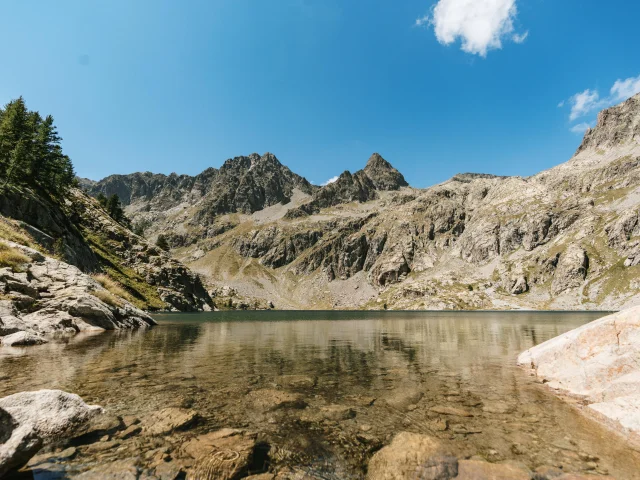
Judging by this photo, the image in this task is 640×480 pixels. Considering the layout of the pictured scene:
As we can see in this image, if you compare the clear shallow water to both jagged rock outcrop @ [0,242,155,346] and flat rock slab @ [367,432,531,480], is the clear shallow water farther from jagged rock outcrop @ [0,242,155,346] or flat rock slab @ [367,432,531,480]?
jagged rock outcrop @ [0,242,155,346]

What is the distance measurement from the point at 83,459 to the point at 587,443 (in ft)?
42.1

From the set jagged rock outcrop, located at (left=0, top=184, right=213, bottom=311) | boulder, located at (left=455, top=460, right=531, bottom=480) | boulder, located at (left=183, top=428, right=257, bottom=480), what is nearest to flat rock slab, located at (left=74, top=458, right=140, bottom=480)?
boulder, located at (left=183, top=428, right=257, bottom=480)

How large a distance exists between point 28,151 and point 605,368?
97407 millimetres

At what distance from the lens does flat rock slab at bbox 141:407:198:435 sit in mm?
9398

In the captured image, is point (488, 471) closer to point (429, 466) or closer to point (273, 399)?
point (429, 466)

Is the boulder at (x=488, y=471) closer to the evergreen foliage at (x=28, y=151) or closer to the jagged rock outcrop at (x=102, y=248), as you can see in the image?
the jagged rock outcrop at (x=102, y=248)

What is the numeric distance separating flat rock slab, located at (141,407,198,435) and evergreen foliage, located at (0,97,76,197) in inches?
2916

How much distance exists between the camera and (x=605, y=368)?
13.1 metres

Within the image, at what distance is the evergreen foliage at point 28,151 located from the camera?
6494cm

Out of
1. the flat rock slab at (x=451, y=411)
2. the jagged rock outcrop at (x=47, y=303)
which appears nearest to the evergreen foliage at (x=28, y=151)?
the jagged rock outcrop at (x=47, y=303)

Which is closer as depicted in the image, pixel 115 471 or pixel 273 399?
pixel 115 471

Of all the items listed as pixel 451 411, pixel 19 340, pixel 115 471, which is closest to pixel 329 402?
pixel 451 411

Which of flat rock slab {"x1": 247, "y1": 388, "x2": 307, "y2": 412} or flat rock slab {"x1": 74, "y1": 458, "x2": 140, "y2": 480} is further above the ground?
flat rock slab {"x1": 74, "y1": 458, "x2": 140, "y2": 480}

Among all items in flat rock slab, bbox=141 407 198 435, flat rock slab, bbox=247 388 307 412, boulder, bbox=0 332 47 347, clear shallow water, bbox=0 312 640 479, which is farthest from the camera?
boulder, bbox=0 332 47 347
